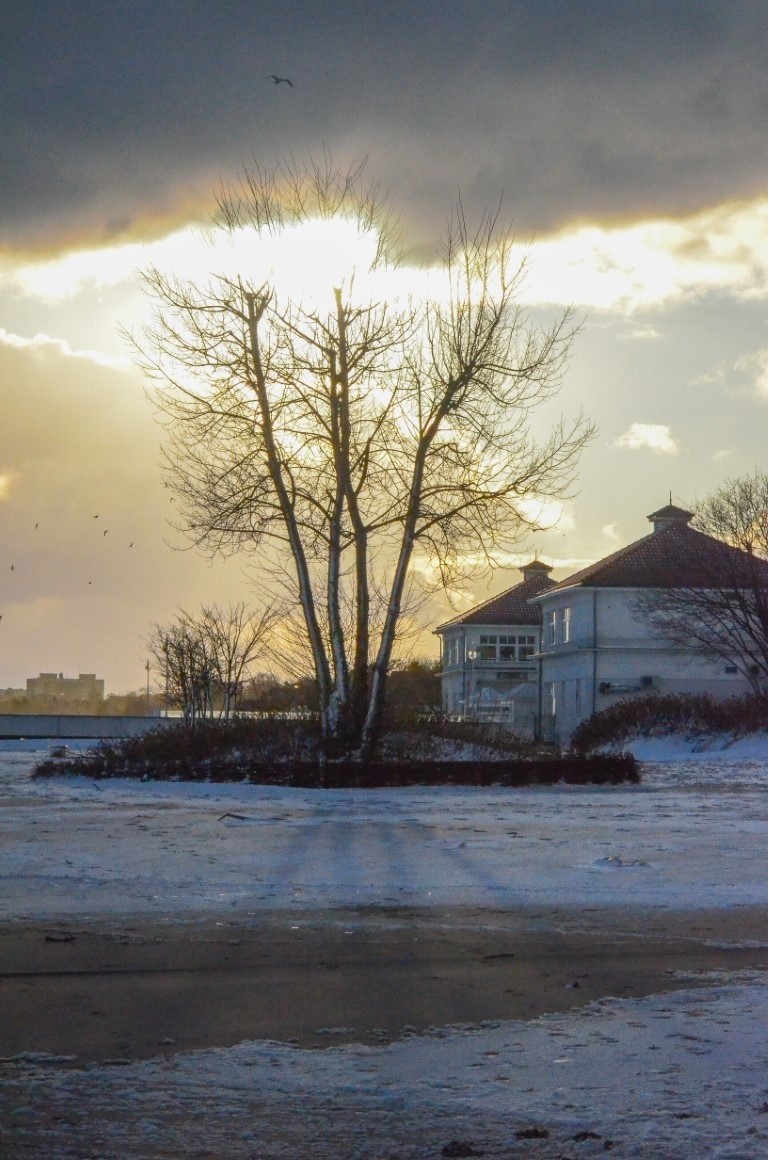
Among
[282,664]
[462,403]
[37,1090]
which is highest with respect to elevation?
[462,403]

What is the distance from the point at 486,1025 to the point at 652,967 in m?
1.38

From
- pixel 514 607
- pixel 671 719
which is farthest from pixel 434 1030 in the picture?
pixel 514 607

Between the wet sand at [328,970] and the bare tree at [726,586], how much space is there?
3603 centimetres

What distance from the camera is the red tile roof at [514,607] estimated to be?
75312 mm

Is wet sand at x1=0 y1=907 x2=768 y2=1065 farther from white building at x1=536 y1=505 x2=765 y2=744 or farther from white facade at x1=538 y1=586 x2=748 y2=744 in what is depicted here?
white facade at x1=538 y1=586 x2=748 y2=744

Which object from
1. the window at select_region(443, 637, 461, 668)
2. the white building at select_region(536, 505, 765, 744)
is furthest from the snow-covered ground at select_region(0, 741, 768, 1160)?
the window at select_region(443, 637, 461, 668)

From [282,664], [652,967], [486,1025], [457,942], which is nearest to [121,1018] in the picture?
[486,1025]

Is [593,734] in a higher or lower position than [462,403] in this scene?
lower

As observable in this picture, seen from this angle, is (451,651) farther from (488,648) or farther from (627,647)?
(627,647)

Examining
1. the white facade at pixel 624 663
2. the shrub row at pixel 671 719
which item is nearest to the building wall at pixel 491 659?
the white facade at pixel 624 663

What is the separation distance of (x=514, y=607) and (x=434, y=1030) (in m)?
72.5

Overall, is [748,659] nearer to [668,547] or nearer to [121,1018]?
[668,547]

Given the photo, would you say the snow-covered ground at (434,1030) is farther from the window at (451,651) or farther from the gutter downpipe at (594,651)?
the window at (451,651)

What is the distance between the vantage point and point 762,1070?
165 inches
